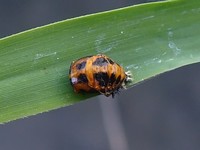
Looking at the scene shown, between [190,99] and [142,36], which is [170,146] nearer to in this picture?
[190,99]

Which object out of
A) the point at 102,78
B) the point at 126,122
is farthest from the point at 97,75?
the point at 126,122

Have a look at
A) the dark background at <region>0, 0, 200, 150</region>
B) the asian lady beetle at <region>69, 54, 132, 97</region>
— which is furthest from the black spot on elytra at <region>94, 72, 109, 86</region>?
the dark background at <region>0, 0, 200, 150</region>

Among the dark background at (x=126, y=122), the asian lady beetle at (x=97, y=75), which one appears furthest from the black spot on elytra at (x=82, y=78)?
the dark background at (x=126, y=122)

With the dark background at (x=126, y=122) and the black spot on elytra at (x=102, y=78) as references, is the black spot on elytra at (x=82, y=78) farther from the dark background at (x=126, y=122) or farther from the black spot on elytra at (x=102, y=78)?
the dark background at (x=126, y=122)

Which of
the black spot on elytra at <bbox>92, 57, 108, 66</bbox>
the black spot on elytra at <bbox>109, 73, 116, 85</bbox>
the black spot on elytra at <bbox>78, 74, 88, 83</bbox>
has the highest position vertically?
the black spot on elytra at <bbox>92, 57, 108, 66</bbox>

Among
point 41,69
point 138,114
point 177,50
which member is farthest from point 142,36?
point 138,114

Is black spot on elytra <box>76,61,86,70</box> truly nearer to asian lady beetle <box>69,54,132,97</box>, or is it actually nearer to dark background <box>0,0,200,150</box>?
asian lady beetle <box>69,54,132,97</box>

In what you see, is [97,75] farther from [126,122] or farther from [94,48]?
[126,122]
